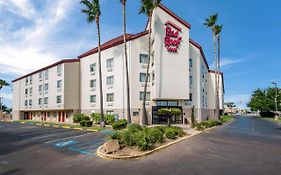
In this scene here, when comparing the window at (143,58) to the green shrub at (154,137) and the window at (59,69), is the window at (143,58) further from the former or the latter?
the green shrub at (154,137)

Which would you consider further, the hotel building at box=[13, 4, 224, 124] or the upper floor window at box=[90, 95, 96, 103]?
the upper floor window at box=[90, 95, 96, 103]

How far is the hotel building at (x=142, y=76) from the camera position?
39031mm

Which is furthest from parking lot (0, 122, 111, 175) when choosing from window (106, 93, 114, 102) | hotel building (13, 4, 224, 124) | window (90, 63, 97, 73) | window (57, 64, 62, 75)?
window (57, 64, 62, 75)

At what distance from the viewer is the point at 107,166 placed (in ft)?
43.5

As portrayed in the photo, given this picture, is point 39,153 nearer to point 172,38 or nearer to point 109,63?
point 109,63

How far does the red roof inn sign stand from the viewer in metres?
39.6

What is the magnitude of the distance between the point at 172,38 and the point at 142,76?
7776 millimetres

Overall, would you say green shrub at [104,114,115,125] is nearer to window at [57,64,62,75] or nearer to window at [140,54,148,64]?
window at [140,54,148,64]

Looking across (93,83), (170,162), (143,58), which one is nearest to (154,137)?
(170,162)

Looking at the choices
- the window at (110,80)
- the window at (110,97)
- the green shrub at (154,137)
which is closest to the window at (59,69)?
the window at (110,80)

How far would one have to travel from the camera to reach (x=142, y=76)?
40000 mm

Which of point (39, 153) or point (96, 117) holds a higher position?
point (96, 117)

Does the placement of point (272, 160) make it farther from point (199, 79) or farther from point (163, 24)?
point (199, 79)

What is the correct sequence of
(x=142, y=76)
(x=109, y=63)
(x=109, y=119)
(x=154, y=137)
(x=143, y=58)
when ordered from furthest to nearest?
(x=109, y=63), (x=143, y=58), (x=142, y=76), (x=109, y=119), (x=154, y=137)
